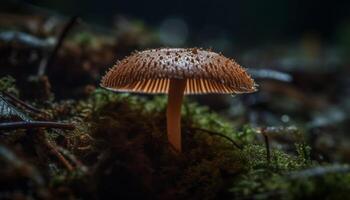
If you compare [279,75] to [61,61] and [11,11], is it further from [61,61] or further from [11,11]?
[11,11]

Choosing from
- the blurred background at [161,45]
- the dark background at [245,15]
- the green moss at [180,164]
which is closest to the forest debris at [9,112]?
the green moss at [180,164]

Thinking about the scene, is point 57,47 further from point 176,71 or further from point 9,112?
point 176,71

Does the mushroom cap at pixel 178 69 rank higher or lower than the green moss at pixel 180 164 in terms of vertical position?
higher

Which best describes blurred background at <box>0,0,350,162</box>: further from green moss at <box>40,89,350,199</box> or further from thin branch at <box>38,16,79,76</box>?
green moss at <box>40,89,350,199</box>

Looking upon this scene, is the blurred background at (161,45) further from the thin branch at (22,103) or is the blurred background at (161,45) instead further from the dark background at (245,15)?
the dark background at (245,15)

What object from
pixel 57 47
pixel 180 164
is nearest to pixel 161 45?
pixel 57 47

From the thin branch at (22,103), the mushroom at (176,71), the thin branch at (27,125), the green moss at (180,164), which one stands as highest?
the mushroom at (176,71)

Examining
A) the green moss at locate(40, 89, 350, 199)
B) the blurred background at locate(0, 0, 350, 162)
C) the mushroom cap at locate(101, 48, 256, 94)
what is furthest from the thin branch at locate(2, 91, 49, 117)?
the mushroom cap at locate(101, 48, 256, 94)

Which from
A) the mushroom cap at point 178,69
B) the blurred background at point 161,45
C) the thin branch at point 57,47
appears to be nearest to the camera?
the mushroom cap at point 178,69
